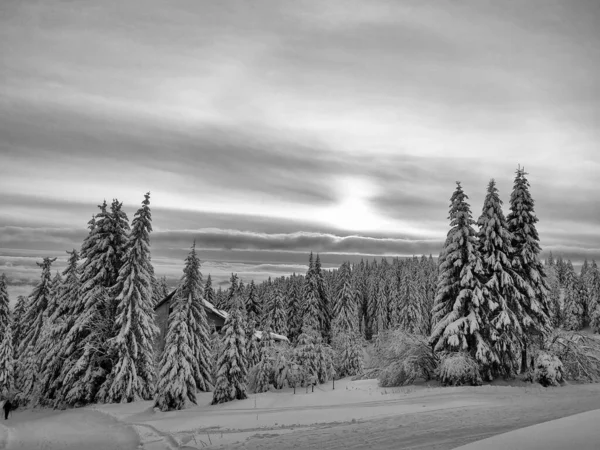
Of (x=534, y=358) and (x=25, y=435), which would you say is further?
(x=534, y=358)

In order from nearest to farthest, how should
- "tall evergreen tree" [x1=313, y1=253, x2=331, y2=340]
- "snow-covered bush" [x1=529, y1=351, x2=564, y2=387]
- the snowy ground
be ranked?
1. the snowy ground
2. "snow-covered bush" [x1=529, y1=351, x2=564, y2=387]
3. "tall evergreen tree" [x1=313, y1=253, x2=331, y2=340]

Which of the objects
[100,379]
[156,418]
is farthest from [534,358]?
[100,379]

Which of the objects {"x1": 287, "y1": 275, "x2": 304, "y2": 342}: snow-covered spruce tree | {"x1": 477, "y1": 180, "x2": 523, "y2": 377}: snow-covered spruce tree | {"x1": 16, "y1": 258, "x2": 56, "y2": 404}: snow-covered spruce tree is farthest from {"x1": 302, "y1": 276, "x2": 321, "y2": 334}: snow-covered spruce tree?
{"x1": 477, "y1": 180, "x2": 523, "y2": 377}: snow-covered spruce tree

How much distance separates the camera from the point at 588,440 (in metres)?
Answer: 8.36

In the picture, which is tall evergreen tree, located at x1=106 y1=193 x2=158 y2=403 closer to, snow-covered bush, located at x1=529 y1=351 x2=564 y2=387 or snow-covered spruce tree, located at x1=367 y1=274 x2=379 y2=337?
snow-covered bush, located at x1=529 y1=351 x2=564 y2=387

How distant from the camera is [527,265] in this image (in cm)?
2995

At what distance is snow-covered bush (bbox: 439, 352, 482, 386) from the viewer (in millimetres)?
25484

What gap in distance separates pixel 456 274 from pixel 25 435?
27.9 m

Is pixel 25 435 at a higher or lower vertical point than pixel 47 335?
lower

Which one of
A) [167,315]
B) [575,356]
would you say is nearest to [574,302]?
[575,356]

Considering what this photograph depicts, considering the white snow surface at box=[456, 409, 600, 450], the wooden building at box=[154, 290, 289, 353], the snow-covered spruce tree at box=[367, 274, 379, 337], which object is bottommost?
the snow-covered spruce tree at box=[367, 274, 379, 337]

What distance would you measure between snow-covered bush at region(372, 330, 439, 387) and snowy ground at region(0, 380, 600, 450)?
1.67m

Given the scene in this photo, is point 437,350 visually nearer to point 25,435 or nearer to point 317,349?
point 317,349

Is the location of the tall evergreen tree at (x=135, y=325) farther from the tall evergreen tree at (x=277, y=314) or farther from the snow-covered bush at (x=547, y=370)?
the tall evergreen tree at (x=277, y=314)
